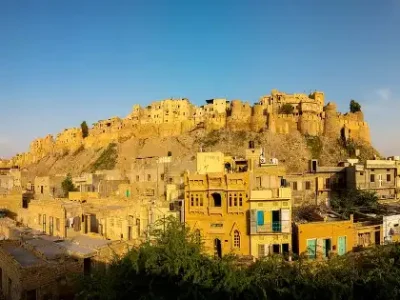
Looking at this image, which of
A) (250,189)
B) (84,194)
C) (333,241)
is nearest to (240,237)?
(250,189)

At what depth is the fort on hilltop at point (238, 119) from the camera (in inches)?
2881

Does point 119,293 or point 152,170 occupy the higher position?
point 152,170

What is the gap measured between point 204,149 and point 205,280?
59.9 meters

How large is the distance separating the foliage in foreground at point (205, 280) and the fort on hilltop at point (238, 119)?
57.3m

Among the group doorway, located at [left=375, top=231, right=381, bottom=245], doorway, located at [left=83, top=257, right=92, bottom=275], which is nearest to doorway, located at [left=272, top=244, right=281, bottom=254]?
doorway, located at [left=375, top=231, right=381, bottom=245]

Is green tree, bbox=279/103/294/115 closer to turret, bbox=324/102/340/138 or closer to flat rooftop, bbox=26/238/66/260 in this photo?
turret, bbox=324/102/340/138

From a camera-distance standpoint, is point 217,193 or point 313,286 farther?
point 217,193

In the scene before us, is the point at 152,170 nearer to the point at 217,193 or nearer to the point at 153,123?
the point at 217,193

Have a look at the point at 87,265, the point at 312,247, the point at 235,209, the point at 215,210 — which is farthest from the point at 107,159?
the point at 87,265

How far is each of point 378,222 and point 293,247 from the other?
6.72 metres

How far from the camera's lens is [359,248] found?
2488 cm

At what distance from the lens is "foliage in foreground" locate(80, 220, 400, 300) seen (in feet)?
49.8

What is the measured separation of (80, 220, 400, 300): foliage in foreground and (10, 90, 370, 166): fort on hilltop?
57337mm

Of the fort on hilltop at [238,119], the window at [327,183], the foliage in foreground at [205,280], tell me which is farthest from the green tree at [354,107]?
the foliage in foreground at [205,280]
